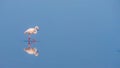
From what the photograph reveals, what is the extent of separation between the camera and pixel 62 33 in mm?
1619

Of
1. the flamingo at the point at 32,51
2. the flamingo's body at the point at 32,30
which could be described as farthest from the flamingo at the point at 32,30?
the flamingo at the point at 32,51

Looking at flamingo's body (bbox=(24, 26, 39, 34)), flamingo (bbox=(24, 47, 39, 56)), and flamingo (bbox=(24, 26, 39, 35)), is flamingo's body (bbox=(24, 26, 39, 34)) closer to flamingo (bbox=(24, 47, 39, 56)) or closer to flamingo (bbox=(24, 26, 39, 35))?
flamingo (bbox=(24, 26, 39, 35))

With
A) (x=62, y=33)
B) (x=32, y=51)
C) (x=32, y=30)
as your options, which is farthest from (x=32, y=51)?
(x=62, y=33)

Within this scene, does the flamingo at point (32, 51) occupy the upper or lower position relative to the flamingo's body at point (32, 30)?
lower

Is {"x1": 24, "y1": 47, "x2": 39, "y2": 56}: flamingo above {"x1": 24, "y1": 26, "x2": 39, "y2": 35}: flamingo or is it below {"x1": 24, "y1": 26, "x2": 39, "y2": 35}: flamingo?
below

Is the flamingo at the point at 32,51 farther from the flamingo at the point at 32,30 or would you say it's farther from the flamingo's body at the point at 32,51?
the flamingo at the point at 32,30

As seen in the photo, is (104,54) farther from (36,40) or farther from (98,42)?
(36,40)

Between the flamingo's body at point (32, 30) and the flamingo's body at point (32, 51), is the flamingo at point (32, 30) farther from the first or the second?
the flamingo's body at point (32, 51)

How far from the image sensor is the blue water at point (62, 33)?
1.59m

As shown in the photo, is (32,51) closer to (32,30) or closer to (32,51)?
(32,51)

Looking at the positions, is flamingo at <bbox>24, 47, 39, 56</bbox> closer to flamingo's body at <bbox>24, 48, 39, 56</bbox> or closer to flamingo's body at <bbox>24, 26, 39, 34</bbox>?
flamingo's body at <bbox>24, 48, 39, 56</bbox>

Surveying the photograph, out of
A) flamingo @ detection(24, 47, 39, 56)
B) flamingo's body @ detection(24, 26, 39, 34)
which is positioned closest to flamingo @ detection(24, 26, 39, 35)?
flamingo's body @ detection(24, 26, 39, 34)

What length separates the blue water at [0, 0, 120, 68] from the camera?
159cm

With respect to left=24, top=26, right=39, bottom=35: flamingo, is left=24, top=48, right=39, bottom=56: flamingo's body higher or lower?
lower
